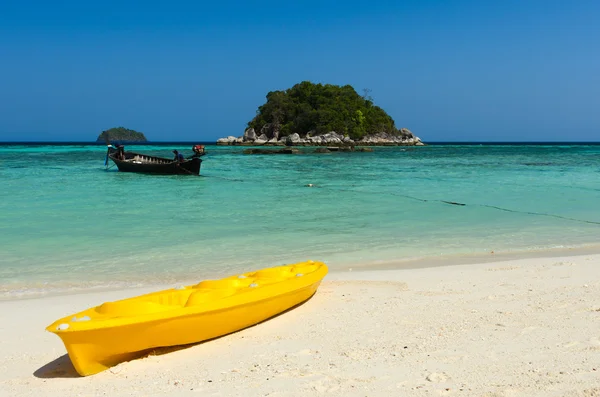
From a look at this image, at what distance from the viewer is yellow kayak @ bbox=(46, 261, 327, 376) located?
13.0ft

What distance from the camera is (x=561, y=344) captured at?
4.06 m

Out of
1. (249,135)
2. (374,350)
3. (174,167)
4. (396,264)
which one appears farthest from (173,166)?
(249,135)

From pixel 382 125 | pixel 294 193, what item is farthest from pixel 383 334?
pixel 382 125

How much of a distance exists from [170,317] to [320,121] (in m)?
94.1

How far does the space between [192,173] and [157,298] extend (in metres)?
24.0

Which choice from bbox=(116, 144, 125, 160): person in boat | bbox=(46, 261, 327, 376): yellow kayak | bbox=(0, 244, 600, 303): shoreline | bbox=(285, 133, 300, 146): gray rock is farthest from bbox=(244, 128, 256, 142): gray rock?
bbox=(46, 261, 327, 376): yellow kayak

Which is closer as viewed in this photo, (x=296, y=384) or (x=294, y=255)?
(x=296, y=384)

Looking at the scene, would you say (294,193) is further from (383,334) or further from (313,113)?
(313,113)

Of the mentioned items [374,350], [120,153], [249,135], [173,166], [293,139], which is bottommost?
[374,350]

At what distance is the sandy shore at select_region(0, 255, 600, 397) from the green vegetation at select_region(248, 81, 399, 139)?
299ft

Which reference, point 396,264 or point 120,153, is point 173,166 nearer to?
point 120,153

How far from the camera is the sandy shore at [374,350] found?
355cm

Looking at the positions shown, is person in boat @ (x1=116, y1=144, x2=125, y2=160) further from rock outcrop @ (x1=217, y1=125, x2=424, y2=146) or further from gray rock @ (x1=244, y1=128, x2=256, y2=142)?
gray rock @ (x1=244, y1=128, x2=256, y2=142)

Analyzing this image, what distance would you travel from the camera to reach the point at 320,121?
97.1m
